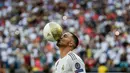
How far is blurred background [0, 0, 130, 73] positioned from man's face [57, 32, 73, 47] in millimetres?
9748

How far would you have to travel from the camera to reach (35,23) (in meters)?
21.7

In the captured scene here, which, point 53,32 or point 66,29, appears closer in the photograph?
point 53,32

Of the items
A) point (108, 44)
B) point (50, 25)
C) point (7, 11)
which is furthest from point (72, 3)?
point (50, 25)

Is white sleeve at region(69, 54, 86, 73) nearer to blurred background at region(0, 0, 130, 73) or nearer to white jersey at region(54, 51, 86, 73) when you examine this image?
white jersey at region(54, 51, 86, 73)

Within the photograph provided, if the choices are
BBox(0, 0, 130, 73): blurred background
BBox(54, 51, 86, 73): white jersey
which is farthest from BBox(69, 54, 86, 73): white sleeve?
BBox(0, 0, 130, 73): blurred background

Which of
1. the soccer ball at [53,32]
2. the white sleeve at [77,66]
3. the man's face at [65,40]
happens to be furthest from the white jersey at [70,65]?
the soccer ball at [53,32]

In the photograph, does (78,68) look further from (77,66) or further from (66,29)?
(66,29)

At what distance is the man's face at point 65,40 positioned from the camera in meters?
7.16

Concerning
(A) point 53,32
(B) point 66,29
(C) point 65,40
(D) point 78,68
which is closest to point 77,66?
(D) point 78,68

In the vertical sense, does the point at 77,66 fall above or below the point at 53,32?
below

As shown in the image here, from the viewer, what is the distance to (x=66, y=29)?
2009 cm

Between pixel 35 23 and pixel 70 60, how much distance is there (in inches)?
582

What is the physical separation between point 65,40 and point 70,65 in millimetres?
381

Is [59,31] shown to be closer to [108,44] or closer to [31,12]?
[108,44]
